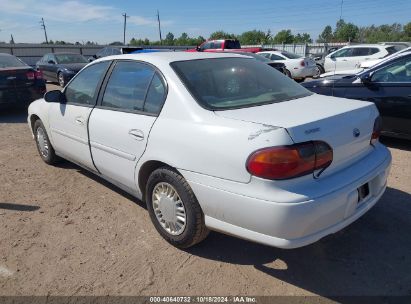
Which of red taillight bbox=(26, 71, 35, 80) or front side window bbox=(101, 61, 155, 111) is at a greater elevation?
front side window bbox=(101, 61, 155, 111)

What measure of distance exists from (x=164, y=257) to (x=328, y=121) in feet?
5.51

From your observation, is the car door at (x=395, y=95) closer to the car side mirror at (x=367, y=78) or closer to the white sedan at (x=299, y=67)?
the car side mirror at (x=367, y=78)

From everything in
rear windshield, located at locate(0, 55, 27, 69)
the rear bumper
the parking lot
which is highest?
rear windshield, located at locate(0, 55, 27, 69)

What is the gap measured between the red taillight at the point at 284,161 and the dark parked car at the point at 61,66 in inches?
497

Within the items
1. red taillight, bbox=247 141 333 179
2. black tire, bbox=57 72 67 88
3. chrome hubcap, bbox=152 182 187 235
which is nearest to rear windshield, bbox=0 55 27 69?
black tire, bbox=57 72 67 88

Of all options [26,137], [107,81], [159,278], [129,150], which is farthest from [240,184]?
[26,137]

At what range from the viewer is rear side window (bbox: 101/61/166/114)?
10.3 ft

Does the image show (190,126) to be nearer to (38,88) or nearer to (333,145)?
(333,145)

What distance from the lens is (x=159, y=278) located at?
9.15 feet

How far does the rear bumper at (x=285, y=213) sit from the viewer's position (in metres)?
2.31

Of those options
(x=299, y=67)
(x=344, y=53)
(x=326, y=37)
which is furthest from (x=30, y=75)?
(x=326, y=37)

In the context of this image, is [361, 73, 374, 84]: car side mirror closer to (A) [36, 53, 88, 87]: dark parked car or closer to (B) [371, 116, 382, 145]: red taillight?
(B) [371, 116, 382, 145]: red taillight

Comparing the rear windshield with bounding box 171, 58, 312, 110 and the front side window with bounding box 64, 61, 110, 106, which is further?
the front side window with bounding box 64, 61, 110, 106

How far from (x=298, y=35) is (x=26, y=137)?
83.0m
